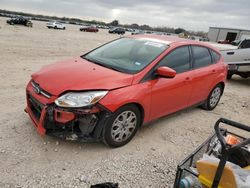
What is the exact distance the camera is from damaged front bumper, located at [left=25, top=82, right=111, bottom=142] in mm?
3059

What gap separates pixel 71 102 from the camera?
3053mm

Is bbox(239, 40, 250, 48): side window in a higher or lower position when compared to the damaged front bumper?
higher

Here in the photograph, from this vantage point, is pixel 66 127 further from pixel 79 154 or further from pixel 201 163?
pixel 201 163

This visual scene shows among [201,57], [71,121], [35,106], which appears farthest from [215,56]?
[35,106]

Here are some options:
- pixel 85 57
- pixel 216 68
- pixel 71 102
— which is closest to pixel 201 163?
pixel 71 102

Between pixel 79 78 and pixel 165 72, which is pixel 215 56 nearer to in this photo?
pixel 165 72

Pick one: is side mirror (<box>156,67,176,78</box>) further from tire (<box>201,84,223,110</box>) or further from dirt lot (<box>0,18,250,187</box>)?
tire (<box>201,84,223,110</box>)

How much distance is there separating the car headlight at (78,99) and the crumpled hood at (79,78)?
2.8 inches

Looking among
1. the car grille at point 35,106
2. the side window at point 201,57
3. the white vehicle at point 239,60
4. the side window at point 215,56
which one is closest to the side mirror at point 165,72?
the side window at point 201,57

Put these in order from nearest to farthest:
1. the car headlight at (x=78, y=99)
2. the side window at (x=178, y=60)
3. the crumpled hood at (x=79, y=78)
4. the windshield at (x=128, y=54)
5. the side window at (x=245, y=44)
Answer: the car headlight at (x=78, y=99), the crumpled hood at (x=79, y=78), the windshield at (x=128, y=54), the side window at (x=178, y=60), the side window at (x=245, y=44)

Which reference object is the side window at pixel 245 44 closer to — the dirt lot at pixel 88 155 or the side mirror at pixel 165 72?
the dirt lot at pixel 88 155

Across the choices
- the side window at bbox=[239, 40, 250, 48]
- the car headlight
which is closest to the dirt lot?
the car headlight

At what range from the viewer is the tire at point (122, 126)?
10.7 ft

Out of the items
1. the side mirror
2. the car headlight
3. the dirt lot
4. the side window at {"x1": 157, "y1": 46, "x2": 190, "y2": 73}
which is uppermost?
the side window at {"x1": 157, "y1": 46, "x2": 190, "y2": 73}
